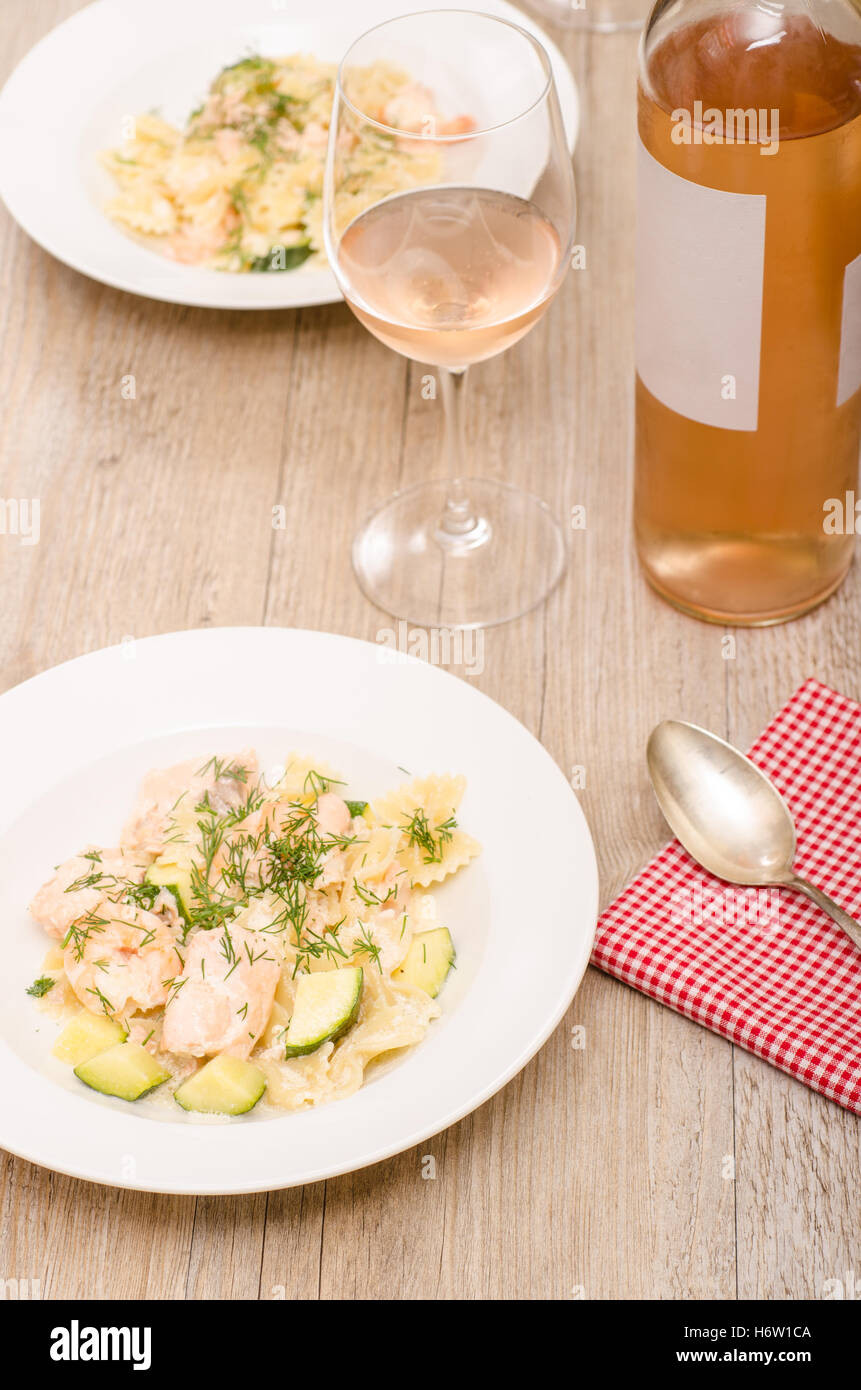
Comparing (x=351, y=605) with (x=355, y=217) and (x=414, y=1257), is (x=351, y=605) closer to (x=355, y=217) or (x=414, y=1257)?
(x=355, y=217)

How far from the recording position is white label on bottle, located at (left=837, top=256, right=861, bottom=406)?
126 cm

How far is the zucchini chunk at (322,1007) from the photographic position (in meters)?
1.07

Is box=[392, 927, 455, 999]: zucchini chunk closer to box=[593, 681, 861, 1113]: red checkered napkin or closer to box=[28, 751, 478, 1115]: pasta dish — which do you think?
box=[28, 751, 478, 1115]: pasta dish

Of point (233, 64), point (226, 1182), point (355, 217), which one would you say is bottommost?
point (226, 1182)

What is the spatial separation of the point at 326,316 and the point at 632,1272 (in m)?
1.18

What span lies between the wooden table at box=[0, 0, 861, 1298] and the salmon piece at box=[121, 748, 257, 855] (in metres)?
0.27

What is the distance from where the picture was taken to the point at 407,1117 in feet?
3.31

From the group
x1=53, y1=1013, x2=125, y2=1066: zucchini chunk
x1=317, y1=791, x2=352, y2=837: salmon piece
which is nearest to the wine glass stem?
x1=317, y1=791, x2=352, y2=837: salmon piece

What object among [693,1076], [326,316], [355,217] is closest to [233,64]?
[326,316]

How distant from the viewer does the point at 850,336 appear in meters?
1.29

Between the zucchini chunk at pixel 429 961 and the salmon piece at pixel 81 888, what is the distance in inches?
8.5

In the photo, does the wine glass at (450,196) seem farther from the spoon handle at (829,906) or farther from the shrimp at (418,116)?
the spoon handle at (829,906)

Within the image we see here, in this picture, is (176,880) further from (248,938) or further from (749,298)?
(749,298)

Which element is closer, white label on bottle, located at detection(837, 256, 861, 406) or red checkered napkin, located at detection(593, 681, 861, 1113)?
red checkered napkin, located at detection(593, 681, 861, 1113)
